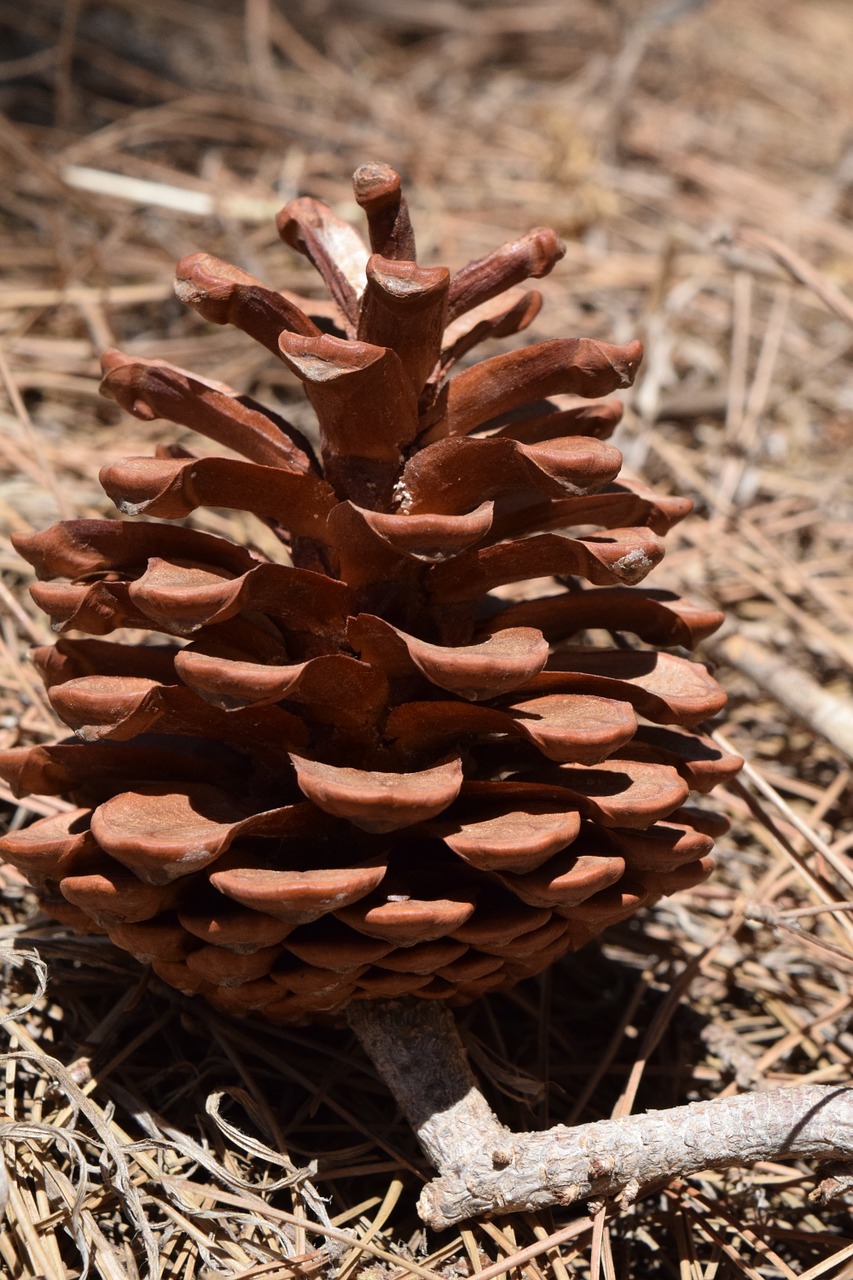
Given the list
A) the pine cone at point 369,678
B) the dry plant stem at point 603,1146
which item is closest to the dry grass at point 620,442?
the dry plant stem at point 603,1146

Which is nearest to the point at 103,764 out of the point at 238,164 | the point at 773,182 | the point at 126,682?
the point at 126,682

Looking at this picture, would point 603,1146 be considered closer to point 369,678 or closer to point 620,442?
point 369,678

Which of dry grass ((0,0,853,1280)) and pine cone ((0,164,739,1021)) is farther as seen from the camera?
dry grass ((0,0,853,1280))

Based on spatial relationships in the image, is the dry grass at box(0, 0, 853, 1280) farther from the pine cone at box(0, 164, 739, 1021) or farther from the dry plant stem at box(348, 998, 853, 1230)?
the pine cone at box(0, 164, 739, 1021)

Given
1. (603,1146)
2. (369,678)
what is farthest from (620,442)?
(603,1146)

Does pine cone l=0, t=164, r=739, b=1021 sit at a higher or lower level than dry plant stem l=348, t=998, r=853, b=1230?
higher

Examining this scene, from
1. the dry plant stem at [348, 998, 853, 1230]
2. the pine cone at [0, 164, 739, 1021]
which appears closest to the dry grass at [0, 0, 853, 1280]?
the dry plant stem at [348, 998, 853, 1230]
